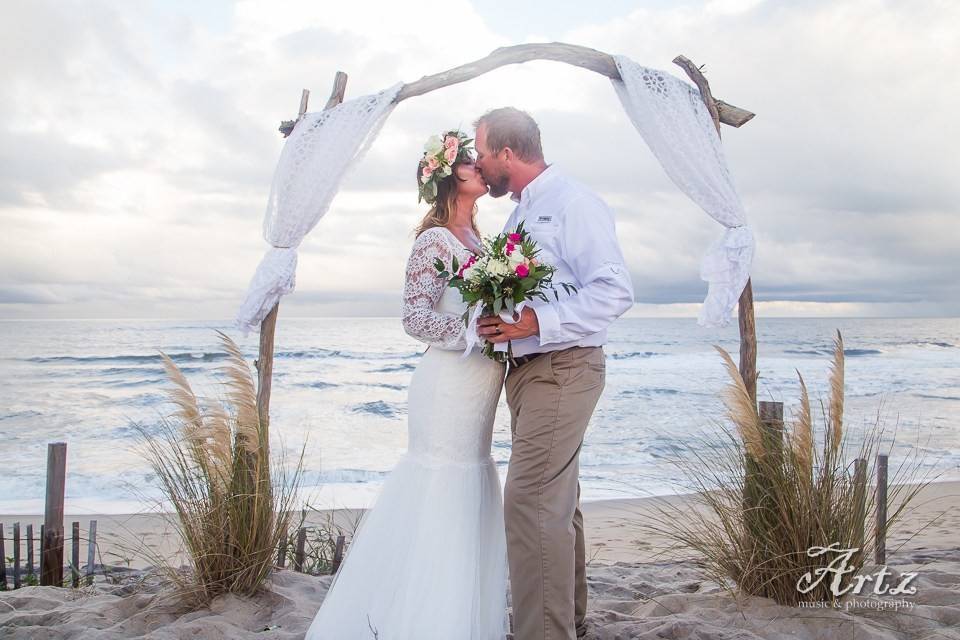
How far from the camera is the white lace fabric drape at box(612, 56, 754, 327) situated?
407 centimetres

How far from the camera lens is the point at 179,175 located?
26.5 meters

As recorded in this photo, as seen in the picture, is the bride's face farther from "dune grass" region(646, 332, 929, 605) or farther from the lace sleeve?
"dune grass" region(646, 332, 929, 605)

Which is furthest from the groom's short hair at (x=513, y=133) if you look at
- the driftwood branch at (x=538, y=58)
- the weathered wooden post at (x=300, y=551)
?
the weathered wooden post at (x=300, y=551)

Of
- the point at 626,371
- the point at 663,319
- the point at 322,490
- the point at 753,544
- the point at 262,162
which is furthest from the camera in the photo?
the point at 663,319

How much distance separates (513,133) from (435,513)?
63.9 inches

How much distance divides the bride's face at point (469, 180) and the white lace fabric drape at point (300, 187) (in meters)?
1.05

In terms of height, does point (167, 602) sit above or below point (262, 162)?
below

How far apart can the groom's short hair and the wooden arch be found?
133cm

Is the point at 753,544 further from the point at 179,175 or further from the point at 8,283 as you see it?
the point at 8,283

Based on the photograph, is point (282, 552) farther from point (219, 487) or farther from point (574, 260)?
point (574, 260)

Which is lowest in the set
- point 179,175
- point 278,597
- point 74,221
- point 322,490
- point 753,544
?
point 322,490

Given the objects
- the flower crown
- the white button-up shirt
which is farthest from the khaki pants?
the flower crown

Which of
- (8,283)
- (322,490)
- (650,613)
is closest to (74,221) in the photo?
(8,283)

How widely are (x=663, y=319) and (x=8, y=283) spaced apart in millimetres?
42588
